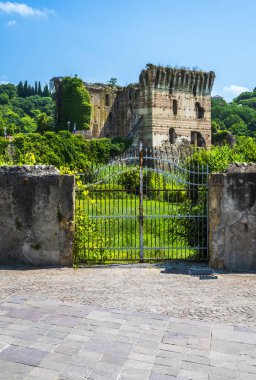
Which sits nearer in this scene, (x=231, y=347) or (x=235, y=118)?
(x=231, y=347)

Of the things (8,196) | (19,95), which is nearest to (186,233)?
(8,196)

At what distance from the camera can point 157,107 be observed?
5012cm

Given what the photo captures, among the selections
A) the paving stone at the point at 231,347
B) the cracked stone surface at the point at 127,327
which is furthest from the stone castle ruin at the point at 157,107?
the paving stone at the point at 231,347

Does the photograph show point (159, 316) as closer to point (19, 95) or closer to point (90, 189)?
point (90, 189)

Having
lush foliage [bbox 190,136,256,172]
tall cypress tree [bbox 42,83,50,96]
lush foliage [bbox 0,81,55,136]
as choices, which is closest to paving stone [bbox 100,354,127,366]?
lush foliage [bbox 190,136,256,172]

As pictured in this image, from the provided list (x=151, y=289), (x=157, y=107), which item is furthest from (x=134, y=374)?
(x=157, y=107)

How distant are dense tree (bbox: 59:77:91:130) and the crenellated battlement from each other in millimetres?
6605

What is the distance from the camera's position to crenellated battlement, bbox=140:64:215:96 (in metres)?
49.5

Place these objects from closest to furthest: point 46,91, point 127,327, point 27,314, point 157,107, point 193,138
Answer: point 127,327, point 27,314, point 157,107, point 193,138, point 46,91

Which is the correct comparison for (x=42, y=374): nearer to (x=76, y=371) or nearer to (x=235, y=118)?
(x=76, y=371)

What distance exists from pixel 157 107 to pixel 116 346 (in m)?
46.7

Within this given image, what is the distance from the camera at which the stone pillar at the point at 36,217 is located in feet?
28.6

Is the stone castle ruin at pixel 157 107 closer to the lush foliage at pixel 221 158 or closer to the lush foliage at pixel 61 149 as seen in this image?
the lush foliage at pixel 61 149

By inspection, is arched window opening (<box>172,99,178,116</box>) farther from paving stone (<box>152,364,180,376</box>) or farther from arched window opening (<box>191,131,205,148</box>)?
paving stone (<box>152,364,180,376</box>)
